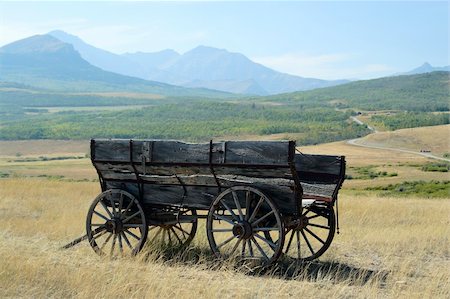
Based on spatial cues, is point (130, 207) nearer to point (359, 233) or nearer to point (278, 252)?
point (278, 252)

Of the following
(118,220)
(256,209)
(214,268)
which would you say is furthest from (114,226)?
(256,209)

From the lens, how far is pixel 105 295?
6.17 metres

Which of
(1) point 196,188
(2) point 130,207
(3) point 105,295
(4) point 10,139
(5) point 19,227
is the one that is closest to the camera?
(3) point 105,295

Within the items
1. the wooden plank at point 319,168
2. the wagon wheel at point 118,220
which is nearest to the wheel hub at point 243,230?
the wagon wheel at point 118,220

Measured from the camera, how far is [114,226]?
348 inches

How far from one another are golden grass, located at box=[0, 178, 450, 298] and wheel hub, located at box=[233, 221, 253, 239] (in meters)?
0.45

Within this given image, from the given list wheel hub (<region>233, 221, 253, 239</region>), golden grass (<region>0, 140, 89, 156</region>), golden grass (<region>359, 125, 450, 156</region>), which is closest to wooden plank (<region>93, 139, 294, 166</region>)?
wheel hub (<region>233, 221, 253, 239</region>)

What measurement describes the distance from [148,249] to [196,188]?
50.3 inches

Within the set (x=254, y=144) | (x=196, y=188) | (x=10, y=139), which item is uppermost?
(x=254, y=144)

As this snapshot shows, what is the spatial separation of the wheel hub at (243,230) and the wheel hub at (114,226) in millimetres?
2002

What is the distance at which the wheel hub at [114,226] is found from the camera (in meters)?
8.84

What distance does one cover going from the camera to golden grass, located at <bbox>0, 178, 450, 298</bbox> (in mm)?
6430

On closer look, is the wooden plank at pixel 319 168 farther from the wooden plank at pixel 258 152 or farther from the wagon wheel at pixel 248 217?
the wooden plank at pixel 258 152

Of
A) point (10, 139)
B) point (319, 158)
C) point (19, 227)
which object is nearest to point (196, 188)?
point (319, 158)
